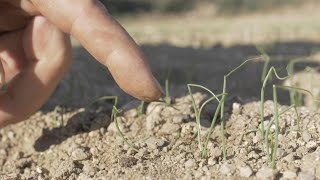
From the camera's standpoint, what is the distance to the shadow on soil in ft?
8.21

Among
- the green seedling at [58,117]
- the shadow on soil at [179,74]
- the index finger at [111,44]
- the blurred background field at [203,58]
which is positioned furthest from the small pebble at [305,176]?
the green seedling at [58,117]

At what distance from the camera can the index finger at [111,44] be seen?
5.68ft

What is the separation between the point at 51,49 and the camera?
7.12 feet

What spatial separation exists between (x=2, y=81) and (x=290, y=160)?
1.04m

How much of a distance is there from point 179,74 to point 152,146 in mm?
1377

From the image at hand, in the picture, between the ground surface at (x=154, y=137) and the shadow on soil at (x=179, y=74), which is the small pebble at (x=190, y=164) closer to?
Result: the ground surface at (x=154, y=137)

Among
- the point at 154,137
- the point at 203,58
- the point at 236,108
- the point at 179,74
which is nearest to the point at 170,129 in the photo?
the point at 154,137

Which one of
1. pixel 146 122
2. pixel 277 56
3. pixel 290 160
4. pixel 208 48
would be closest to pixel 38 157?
pixel 146 122

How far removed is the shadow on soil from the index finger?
0.47 meters

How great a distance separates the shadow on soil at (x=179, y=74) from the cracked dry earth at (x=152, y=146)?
0.17 feet

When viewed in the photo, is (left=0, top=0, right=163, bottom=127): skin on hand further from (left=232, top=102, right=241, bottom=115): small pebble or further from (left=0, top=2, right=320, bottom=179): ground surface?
(left=232, top=102, right=241, bottom=115): small pebble

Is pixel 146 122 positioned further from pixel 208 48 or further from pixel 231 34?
pixel 231 34

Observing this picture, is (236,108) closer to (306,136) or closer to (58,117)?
(306,136)

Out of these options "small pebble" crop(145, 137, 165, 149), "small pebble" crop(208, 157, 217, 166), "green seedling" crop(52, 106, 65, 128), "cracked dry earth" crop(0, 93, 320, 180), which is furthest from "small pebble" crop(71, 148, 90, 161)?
"small pebble" crop(208, 157, 217, 166)
